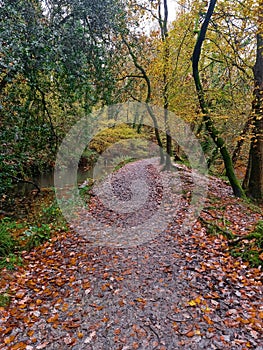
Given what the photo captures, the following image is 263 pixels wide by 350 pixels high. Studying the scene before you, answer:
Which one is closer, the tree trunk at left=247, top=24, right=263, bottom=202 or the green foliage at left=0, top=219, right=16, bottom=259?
the green foliage at left=0, top=219, right=16, bottom=259

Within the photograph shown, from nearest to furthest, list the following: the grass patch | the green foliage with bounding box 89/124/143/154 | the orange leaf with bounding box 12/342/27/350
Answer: the orange leaf with bounding box 12/342/27/350, the grass patch, the green foliage with bounding box 89/124/143/154

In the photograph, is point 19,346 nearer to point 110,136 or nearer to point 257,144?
point 257,144

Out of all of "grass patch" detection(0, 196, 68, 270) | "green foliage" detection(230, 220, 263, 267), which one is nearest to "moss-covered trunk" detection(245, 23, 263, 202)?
"green foliage" detection(230, 220, 263, 267)

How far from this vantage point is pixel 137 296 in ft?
11.8

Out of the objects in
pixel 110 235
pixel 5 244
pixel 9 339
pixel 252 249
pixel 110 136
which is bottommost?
A: pixel 9 339

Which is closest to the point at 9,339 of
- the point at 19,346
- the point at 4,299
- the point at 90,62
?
the point at 19,346

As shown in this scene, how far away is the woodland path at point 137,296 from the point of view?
294cm

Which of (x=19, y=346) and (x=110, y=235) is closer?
(x=19, y=346)

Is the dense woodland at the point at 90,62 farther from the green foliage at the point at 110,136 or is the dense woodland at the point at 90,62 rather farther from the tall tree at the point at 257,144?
the green foliage at the point at 110,136

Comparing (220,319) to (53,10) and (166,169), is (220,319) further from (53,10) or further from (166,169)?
(166,169)

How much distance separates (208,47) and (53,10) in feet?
19.7

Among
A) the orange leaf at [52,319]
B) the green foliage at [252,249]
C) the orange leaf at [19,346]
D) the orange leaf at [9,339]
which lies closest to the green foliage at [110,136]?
the green foliage at [252,249]

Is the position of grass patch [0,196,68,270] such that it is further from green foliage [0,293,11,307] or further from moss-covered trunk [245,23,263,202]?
moss-covered trunk [245,23,263,202]

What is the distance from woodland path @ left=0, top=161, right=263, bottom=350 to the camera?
2.94 metres
